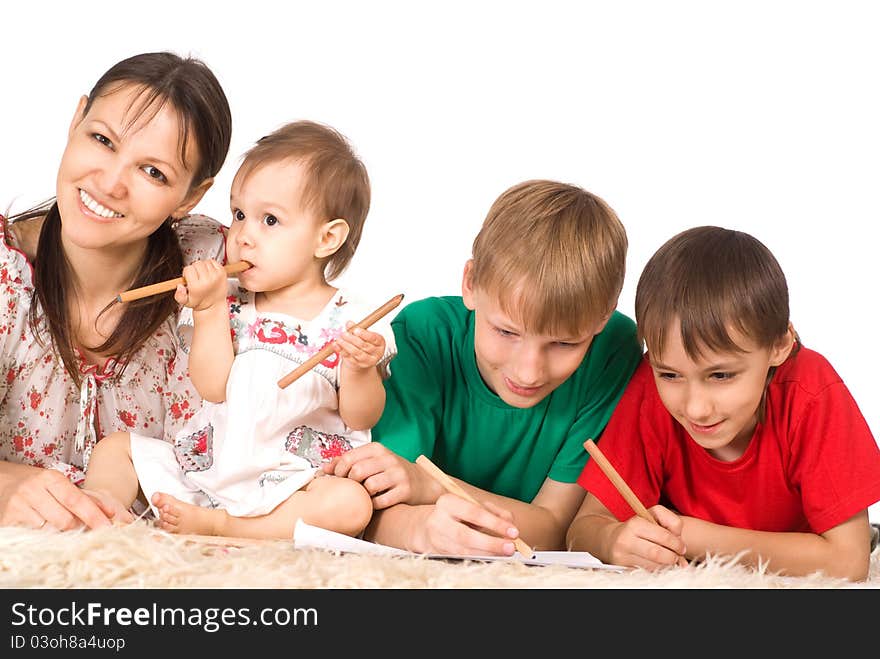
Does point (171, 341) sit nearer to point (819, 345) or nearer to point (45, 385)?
point (45, 385)

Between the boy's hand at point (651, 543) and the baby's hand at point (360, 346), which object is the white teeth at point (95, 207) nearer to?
the baby's hand at point (360, 346)

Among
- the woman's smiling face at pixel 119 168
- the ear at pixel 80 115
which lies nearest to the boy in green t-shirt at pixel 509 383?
the woman's smiling face at pixel 119 168

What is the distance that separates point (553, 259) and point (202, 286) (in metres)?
0.48

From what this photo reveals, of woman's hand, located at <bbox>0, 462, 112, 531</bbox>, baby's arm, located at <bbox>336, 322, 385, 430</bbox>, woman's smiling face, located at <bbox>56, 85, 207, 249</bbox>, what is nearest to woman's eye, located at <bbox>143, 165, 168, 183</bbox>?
woman's smiling face, located at <bbox>56, 85, 207, 249</bbox>

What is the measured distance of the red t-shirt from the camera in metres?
1.54

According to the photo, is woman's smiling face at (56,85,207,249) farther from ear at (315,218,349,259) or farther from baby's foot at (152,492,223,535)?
baby's foot at (152,492,223,535)

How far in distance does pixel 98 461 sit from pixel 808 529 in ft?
3.40

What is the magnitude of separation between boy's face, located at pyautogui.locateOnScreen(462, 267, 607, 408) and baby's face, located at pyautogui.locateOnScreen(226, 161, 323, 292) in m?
0.25

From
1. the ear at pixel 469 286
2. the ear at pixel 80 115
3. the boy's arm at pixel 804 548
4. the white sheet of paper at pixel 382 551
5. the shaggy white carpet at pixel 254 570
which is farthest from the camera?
the ear at pixel 80 115

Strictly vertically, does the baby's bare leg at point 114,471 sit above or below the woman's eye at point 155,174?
below

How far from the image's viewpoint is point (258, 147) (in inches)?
66.6

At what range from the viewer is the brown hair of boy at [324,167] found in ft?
5.46

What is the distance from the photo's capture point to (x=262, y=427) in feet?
5.34

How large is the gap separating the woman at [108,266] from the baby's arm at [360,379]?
1.04 feet
